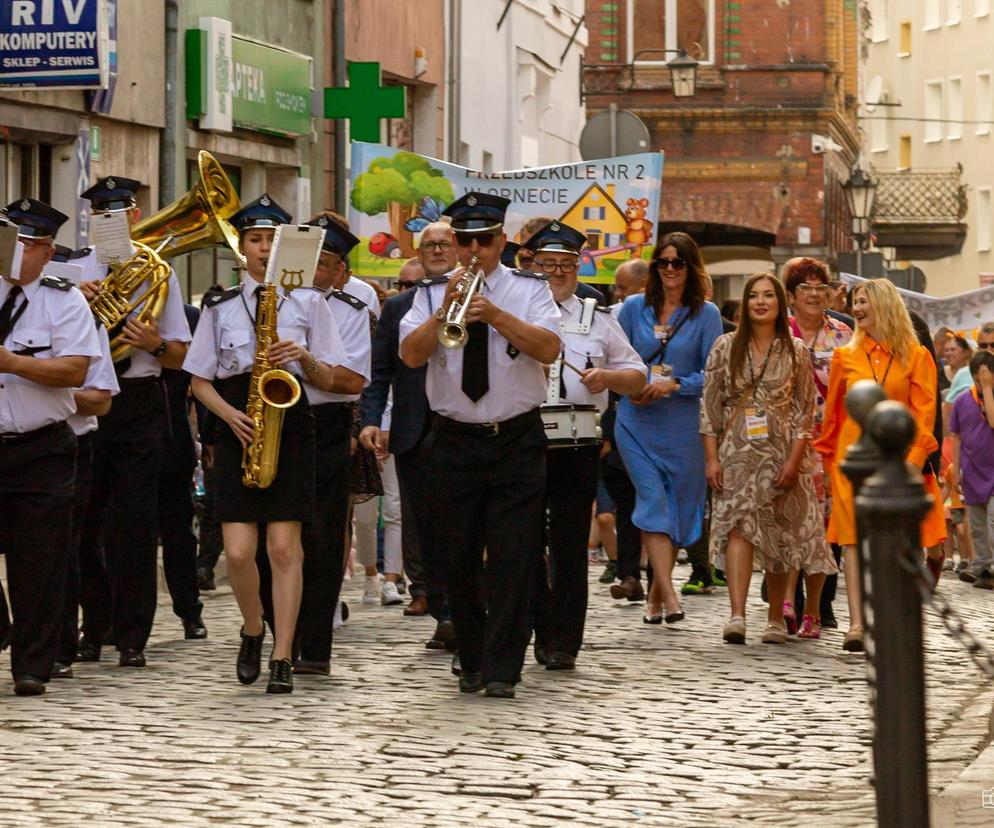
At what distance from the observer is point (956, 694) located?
10266mm

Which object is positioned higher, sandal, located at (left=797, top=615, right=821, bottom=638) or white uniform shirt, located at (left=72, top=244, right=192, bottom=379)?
white uniform shirt, located at (left=72, top=244, right=192, bottom=379)

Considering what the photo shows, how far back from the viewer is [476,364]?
995 cm

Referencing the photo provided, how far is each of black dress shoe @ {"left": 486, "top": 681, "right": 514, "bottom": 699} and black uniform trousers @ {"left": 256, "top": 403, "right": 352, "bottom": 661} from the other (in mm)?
938

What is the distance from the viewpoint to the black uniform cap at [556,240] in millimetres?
11422

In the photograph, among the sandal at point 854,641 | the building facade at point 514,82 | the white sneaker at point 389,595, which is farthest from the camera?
the building facade at point 514,82

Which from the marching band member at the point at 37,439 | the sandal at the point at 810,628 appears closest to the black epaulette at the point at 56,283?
the marching band member at the point at 37,439

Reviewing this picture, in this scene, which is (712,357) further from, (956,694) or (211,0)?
(211,0)

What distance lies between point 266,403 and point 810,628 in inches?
141

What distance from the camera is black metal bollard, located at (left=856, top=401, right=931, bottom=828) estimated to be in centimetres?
500

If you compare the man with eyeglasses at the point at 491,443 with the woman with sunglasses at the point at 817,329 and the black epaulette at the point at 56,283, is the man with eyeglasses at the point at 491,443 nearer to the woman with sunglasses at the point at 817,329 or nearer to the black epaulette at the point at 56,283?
the black epaulette at the point at 56,283

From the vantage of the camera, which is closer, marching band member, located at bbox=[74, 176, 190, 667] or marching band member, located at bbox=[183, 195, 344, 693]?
marching band member, located at bbox=[183, 195, 344, 693]

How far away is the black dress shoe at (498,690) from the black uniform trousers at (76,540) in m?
1.97

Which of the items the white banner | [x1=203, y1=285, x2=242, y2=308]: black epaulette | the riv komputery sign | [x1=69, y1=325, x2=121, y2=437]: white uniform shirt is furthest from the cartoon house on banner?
[x1=203, y1=285, x2=242, y2=308]: black epaulette

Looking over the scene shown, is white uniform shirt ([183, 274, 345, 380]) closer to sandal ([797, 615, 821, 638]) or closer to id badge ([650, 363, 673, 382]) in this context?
id badge ([650, 363, 673, 382])
